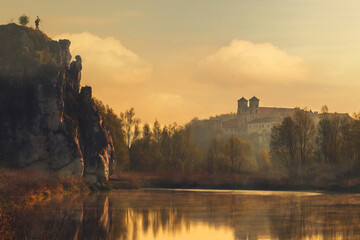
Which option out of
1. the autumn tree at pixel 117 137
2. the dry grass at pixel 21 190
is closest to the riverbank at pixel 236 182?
the autumn tree at pixel 117 137

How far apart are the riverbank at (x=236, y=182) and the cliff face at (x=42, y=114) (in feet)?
28.4

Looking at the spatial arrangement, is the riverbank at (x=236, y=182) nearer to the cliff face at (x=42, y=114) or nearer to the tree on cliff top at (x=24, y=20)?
the cliff face at (x=42, y=114)

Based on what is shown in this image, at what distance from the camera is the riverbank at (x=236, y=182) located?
6819cm

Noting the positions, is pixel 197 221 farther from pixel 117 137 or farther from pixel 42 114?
pixel 117 137

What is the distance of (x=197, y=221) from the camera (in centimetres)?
3169

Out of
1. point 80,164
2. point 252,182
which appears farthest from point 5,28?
point 252,182

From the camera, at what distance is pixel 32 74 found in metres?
59.7

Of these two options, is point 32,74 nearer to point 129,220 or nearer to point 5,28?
point 5,28

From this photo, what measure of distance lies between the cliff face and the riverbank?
341 inches

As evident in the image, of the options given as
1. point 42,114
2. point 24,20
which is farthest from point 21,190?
point 24,20

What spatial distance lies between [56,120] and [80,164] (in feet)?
18.4

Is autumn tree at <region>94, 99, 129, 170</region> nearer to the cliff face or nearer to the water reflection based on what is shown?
the cliff face

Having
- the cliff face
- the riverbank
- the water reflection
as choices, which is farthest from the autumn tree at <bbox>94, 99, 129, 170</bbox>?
the water reflection

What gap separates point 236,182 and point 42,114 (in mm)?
29727
